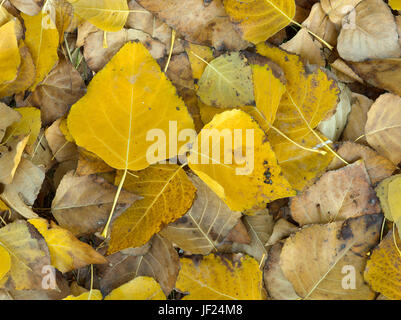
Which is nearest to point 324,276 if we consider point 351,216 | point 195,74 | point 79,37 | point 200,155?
point 351,216

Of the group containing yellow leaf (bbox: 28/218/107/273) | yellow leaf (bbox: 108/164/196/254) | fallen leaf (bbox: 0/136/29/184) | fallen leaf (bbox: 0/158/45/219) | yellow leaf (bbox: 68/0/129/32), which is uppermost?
yellow leaf (bbox: 68/0/129/32)

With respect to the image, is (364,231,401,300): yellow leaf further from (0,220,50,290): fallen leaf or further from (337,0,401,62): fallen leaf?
(0,220,50,290): fallen leaf

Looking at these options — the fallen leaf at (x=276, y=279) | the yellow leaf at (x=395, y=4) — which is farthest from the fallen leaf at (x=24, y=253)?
the yellow leaf at (x=395, y=4)

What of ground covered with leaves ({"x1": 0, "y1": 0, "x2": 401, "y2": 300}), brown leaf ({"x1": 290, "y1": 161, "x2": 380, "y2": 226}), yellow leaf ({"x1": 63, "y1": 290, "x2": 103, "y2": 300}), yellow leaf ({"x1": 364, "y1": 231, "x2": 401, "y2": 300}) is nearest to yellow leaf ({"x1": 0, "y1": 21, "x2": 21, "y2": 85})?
ground covered with leaves ({"x1": 0, "y1": 0, "x2": 401, "y2": 300})

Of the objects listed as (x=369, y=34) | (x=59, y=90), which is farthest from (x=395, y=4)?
(x=59, y=90)

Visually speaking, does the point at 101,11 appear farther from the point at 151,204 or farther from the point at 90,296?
the point at 90,296

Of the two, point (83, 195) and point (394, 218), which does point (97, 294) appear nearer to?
point (83, 195)
